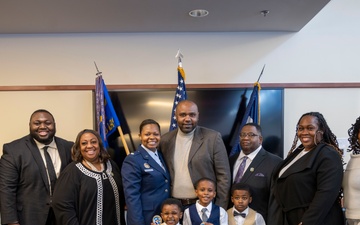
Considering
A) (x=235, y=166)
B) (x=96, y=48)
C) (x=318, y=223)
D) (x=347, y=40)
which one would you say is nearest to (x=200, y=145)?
(x=235, y=166)

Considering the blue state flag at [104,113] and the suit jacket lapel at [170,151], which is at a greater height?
the blue state flag at [104,113]

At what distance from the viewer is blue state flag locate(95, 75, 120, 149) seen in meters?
3.59

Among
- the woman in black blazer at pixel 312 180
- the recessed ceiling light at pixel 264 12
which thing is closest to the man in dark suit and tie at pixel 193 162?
the woman in black blazer at pixel 312 180

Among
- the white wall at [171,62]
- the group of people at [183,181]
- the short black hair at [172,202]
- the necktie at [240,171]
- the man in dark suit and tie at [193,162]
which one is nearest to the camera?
the group of people at [183,181]

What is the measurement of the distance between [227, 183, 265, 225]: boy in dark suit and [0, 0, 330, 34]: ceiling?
157 cm

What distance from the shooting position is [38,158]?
2812mm

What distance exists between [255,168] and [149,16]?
174 cm

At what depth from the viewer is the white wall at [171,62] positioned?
3.89 metres

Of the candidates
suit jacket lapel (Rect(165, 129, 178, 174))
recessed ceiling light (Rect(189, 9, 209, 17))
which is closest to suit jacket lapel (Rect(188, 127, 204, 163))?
suit jacket lapel (Rect(165, 129, 178, 174))

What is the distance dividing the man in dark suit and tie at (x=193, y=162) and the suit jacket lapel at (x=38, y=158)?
986 mm

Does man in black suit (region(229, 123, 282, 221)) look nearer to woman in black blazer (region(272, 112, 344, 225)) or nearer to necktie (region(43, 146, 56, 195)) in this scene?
woman in black blazer (region(272, 112, 344, 225))

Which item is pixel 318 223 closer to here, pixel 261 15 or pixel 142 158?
pixel 142 158

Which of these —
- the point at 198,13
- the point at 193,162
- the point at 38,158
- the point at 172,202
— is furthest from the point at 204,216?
the point at 198,13

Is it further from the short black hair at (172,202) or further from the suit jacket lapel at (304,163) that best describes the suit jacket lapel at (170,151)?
the suit jacket lapel at (304,163)
